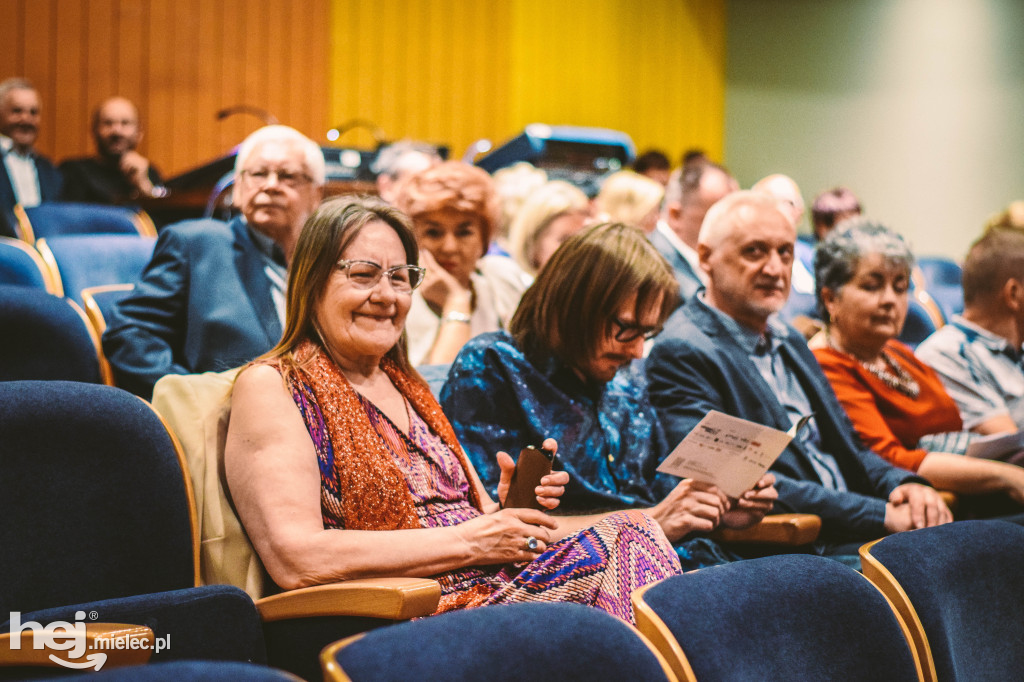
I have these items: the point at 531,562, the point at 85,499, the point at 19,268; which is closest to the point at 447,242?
the point at 19,268

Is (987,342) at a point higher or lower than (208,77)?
lower

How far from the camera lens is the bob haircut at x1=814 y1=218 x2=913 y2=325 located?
2.61 meters

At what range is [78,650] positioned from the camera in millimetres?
1112

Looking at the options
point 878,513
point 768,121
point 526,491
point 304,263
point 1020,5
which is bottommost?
point 878,513

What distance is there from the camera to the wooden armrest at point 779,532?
75.6 inches

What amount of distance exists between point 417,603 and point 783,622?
463 mm

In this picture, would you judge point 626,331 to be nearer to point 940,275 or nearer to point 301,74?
point 940,275

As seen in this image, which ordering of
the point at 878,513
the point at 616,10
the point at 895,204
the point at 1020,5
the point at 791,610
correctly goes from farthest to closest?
the point at 616,10, the point at 895,204, the point at 1020,5, the point at 878,513, the point at 791,610

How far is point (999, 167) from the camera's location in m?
6.65

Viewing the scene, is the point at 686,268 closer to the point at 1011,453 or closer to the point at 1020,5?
the point at 1011,453

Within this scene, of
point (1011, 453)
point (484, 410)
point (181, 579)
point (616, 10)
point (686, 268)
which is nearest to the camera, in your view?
point (181, 579)

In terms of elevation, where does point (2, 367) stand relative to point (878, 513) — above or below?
above

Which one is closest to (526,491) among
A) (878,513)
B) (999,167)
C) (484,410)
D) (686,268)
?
(484,410)

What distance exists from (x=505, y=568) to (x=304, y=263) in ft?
2.04
